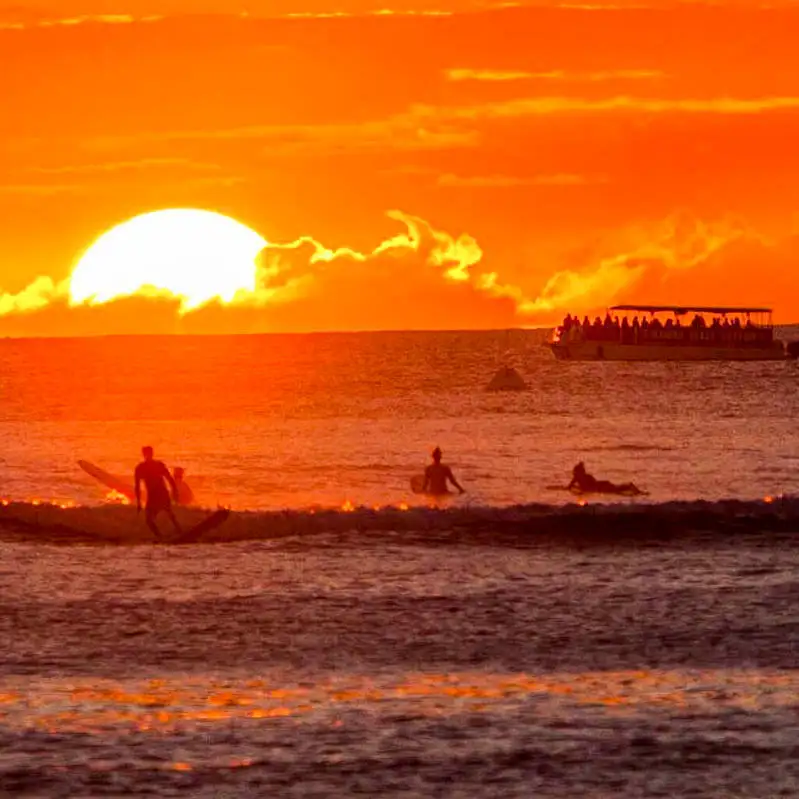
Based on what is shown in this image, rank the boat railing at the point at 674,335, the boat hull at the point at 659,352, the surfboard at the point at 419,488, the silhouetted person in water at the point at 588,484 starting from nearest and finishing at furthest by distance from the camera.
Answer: the surfboard at the point at 419,488
the silhouetted person in water at the point at 588,484
the boat railing at the point at 674,335
the boat hull at the point at 659,352

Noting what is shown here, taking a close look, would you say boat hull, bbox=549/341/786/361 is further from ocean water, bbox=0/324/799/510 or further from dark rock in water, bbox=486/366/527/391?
dark rock in water, bbox=486/366/527/391

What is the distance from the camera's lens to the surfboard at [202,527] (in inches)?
1432

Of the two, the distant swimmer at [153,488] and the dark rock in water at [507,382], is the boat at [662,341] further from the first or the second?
the distant swimmer at [153,488]

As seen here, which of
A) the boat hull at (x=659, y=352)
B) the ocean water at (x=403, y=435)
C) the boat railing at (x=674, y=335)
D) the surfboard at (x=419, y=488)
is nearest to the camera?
the surfboard at (x=419, y=488)

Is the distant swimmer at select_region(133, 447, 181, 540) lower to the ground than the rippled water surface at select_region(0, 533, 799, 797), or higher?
higher

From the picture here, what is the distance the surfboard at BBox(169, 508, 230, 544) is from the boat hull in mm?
148191

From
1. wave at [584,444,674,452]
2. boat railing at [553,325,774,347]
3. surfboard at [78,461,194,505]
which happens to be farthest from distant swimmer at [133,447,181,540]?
boat railing at [553,325,774,347]

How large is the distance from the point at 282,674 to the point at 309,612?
5.21 metres

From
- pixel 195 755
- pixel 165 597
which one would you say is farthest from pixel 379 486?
pixel 195 755

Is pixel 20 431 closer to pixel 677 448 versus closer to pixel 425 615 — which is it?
pixel 677 448

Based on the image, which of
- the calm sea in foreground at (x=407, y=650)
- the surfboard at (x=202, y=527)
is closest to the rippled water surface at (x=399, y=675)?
the calm sea in foreground at (x=407, y=650)

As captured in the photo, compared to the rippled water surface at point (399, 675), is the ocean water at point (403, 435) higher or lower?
higher

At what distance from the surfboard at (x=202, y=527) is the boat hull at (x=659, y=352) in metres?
148

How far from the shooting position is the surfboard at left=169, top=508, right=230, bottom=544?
3638cm
